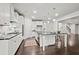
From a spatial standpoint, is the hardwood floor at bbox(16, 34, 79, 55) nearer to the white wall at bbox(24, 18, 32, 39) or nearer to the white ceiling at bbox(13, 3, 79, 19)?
the white wall at bbox(24, 18, 32, 39)

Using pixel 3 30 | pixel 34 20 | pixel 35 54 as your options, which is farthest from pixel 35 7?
pixel 35 54

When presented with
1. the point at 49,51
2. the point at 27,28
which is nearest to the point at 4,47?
the point at 27,28

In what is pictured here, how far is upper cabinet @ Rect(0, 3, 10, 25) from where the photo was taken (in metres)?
2.69

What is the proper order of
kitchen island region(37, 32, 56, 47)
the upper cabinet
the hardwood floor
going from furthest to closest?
kitchen island region(37, 32, 56, 47)
the hardwood floor
the upper cabinet

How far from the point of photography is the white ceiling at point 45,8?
2707 millimetres

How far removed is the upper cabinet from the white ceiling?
24cm

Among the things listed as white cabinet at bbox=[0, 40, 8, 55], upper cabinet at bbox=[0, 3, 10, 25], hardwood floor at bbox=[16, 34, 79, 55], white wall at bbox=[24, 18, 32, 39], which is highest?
upper cabinet at bbox=[0, 3, 10, 25]

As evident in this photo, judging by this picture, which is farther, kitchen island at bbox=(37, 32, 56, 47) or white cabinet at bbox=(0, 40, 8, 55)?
kitchen island at bbox=(37, 32, 56, 47)

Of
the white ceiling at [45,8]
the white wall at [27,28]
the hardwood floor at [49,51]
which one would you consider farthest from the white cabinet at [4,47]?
the white ceiling at [45,8]

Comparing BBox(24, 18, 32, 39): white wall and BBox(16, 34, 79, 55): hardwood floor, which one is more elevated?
BBox(24, 18, 32, 39): white wall

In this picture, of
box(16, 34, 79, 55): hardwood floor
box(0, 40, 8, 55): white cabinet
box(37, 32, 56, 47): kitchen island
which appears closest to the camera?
box(0, 40, 8, 55): white cabinet

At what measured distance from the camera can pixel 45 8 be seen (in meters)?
2.85

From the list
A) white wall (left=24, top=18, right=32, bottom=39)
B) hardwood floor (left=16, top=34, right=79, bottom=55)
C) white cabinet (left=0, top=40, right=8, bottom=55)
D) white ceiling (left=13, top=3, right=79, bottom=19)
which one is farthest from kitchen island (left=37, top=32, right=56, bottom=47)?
white cabinet (left=0, top=40, right=8, bottom=55)
